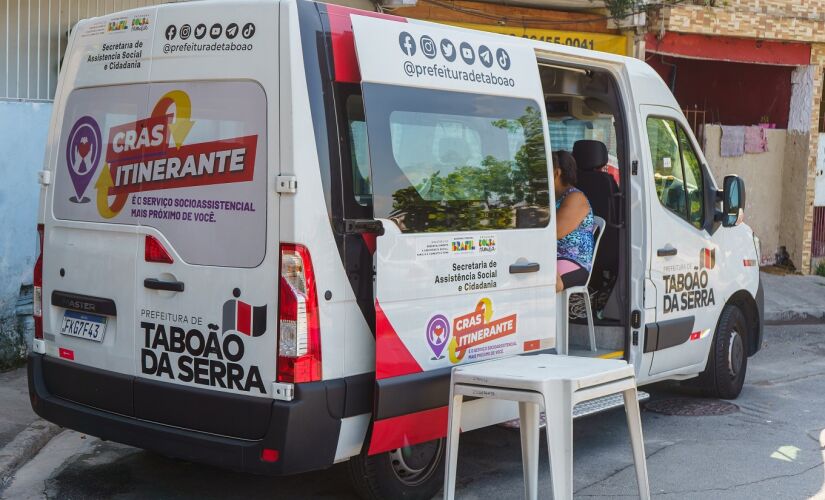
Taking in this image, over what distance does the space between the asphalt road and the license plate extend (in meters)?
0.88

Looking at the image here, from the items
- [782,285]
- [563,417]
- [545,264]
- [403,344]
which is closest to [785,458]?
[545,264]

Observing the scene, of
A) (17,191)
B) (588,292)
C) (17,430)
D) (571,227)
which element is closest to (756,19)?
(588,292)

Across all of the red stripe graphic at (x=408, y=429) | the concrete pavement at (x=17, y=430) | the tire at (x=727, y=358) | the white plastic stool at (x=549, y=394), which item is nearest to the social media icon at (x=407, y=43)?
the white plastic stool at (x=549, y=394)

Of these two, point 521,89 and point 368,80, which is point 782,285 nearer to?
point 521,89

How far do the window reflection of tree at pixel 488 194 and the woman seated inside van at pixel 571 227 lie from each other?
82 centimetres

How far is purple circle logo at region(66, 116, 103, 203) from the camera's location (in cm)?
529

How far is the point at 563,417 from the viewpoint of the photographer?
469cm

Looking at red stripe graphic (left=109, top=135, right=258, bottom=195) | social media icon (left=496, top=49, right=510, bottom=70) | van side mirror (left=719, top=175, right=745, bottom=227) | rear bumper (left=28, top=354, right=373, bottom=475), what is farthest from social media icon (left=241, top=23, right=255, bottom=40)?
van side mirror (left=719, top=175, right=745, bottom=227)

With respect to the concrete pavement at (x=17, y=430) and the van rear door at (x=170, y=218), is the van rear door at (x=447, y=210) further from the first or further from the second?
the concrete pavement at (x=17, y=430)

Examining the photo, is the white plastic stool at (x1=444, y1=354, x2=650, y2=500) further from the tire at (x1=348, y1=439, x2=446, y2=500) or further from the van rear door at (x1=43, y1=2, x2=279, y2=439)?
the van rear door at (x1=43, y1=2, x2=279, y2=439)

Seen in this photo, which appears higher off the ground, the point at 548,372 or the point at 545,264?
the point at 545,264

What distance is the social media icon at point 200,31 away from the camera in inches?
190

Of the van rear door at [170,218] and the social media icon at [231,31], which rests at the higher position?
the social media icon at [231,31]

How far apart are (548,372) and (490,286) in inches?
28.4
